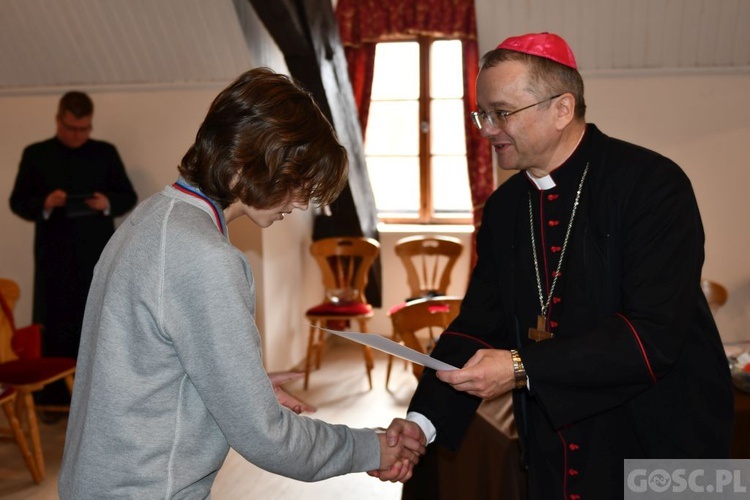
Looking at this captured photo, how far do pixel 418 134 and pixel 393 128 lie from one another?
219 millimetres

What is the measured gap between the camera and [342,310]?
18.1ft

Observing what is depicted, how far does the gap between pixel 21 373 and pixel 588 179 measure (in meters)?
3.20

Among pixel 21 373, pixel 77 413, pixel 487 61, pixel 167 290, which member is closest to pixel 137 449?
pixel 77 413

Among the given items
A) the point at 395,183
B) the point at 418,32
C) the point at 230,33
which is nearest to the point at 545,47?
the point at 230,33

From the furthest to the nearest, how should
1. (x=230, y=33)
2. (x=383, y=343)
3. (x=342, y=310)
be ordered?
1. (x=342, y=310)
2. (x=230, y=33)
3. (x=383, y=343)

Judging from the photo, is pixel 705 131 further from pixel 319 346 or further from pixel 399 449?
pixel 399 449

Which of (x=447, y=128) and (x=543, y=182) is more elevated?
(x=543, y=182)

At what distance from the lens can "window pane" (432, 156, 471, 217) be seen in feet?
22.0

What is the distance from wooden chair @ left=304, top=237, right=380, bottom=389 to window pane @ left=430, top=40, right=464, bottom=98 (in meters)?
1.56

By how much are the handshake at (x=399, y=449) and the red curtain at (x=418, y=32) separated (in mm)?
4402

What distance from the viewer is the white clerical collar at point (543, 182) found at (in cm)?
193

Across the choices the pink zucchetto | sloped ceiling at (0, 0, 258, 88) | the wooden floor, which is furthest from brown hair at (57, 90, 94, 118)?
the pink zucchetto

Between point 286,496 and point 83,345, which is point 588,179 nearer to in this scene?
point 83,345

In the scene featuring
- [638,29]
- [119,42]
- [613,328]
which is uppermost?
[119,42]
